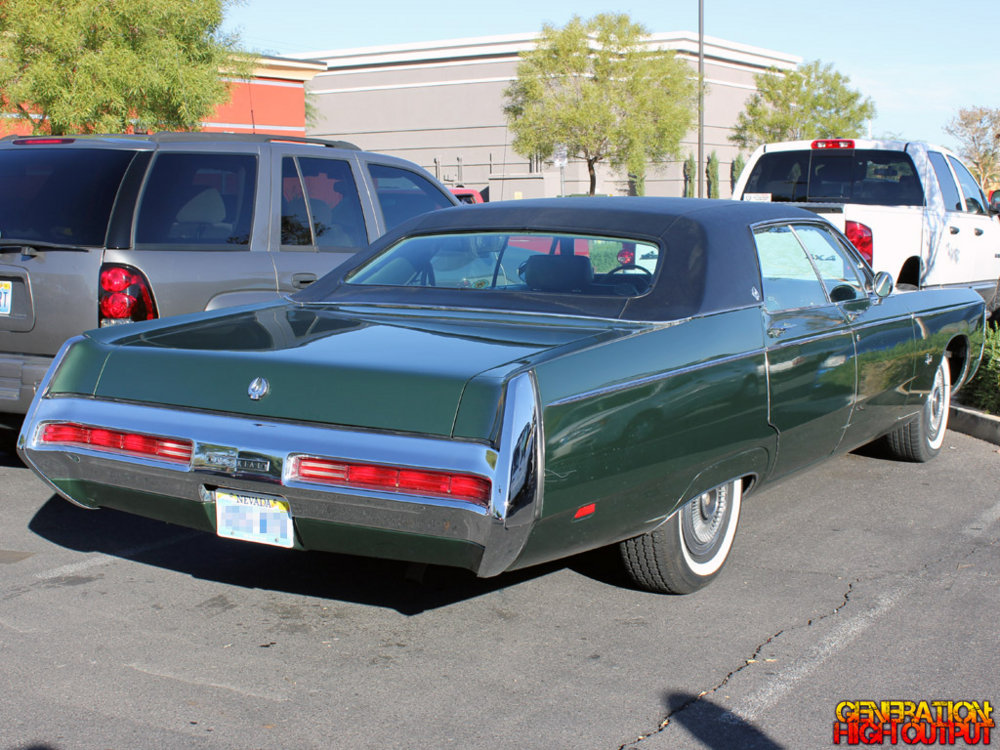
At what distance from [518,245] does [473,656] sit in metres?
1.90

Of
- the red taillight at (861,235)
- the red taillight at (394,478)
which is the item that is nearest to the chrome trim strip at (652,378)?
the red taillight at (394,478)

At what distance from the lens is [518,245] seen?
16.1 ft

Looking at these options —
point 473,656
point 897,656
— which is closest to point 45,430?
point 473,656

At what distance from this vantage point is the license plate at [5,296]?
5941 millimetres

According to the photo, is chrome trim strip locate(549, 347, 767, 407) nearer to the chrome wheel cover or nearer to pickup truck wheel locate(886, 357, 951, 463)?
the chrome wheel cover

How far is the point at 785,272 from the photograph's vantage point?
503 cm

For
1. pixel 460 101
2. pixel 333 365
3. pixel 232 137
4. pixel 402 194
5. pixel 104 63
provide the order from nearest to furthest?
pixel 333 365 → pixel 232 137 → pixel 402 194 → pixel 104 63 → pixel 460 101

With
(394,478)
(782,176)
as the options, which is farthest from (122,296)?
(782,176)

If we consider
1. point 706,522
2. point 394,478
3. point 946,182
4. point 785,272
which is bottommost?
point 706,522

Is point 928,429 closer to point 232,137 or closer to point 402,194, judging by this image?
point 402,194

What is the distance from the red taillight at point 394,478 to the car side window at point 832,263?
269cm

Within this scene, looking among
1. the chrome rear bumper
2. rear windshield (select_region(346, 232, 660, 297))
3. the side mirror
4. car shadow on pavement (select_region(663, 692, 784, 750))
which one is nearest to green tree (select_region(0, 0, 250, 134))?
rear windshield (select_region(346, 232, 660, 297))

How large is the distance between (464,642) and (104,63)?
61.6ft

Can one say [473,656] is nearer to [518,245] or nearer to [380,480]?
[380,480]
